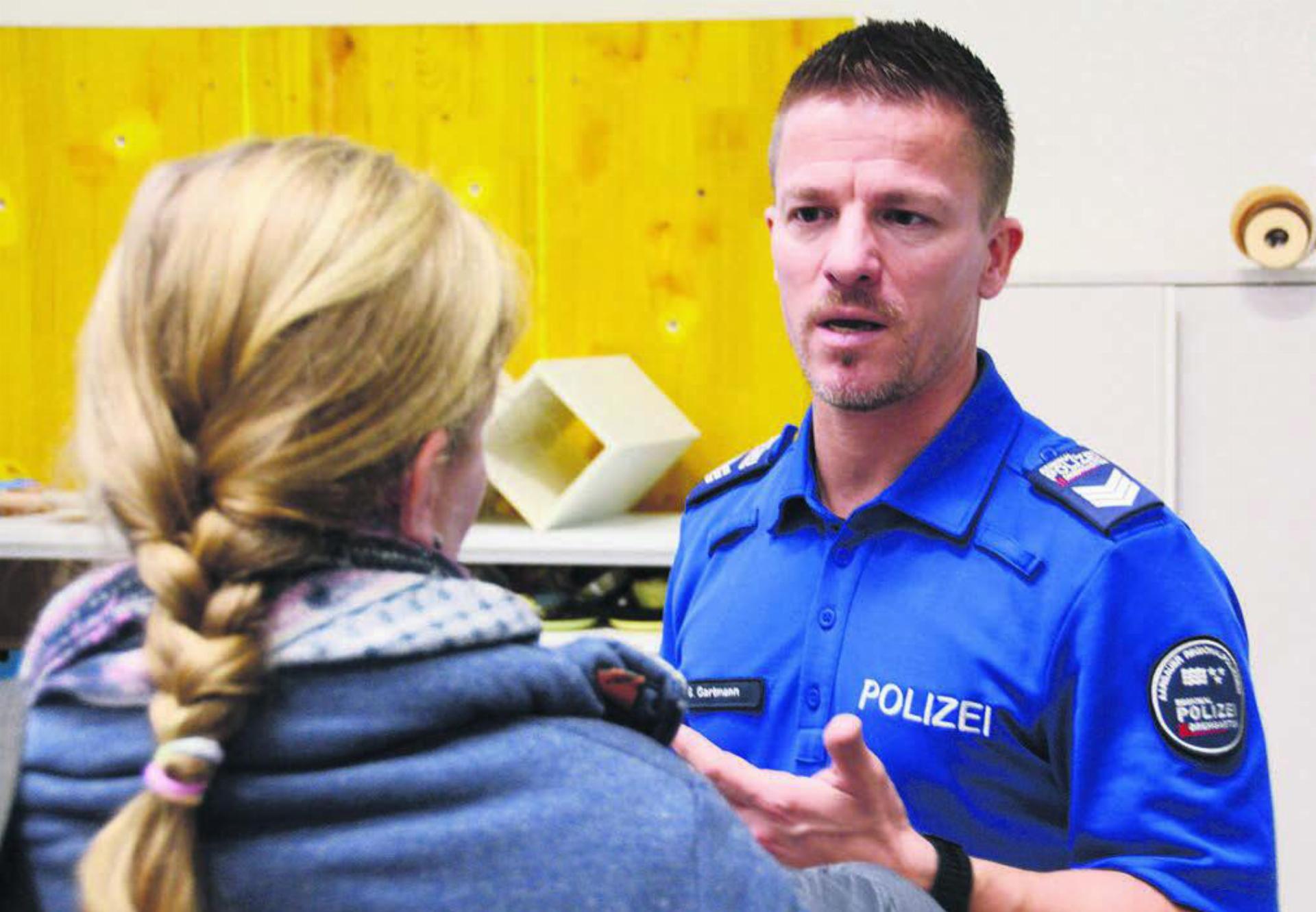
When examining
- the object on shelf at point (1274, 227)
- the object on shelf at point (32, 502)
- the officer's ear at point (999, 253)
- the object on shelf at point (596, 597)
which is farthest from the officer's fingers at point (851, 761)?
the object on shelf at point (32, 502)

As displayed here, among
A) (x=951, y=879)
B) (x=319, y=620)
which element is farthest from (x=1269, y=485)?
(x=319, y=620)

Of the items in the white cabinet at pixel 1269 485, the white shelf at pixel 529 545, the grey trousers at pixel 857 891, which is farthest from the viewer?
the white shelf at pixel 529 545

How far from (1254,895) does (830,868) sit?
0.50 metres

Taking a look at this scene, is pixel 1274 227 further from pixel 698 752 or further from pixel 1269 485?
pixel 698 752

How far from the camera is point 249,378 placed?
2.24ft

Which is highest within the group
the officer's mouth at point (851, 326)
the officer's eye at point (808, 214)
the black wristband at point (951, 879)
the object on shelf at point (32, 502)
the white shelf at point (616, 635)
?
the officer's eye at point (808, 214)

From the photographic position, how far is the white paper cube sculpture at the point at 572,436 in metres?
2.47

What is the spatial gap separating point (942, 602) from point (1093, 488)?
0.17 m

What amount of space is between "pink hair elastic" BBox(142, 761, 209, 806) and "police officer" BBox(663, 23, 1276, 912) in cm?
49

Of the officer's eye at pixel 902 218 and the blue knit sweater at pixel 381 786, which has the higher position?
the officer's eye at pixel 902 218

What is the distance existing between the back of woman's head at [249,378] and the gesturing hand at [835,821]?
44cm

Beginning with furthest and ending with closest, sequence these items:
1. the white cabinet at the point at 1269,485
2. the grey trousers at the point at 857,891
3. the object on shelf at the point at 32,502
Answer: the object on shelf at the point at 32,502, the white cabinet at the point at 1269,485, the grey trousers at the point at 857,891

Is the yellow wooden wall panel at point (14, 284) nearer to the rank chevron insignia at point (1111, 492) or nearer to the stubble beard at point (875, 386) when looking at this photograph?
the stubble beard at point (875, 386)

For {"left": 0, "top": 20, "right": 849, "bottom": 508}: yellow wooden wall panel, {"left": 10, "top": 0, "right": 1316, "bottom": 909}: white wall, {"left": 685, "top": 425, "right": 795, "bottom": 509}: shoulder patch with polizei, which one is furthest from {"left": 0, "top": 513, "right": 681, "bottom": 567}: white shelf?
{"left": 685, "top": 425, "right": 795, "bottom": 509}: shoulder patch with polizei
